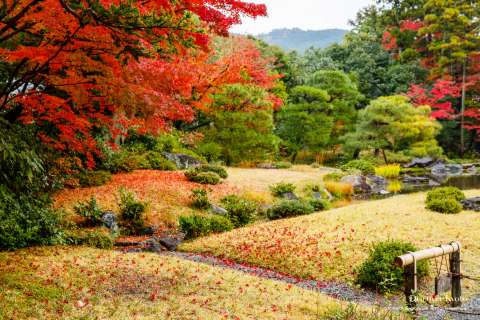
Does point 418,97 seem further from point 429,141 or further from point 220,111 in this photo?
point 220,111

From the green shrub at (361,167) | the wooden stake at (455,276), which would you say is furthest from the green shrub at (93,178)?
the green shrub at (361,167)

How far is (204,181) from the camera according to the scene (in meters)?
16.3

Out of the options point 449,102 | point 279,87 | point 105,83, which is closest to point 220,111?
point 279,87

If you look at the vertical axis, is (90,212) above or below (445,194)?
above

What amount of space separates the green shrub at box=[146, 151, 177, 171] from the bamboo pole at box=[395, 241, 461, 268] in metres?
13.3

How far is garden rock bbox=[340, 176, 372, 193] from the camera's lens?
18875 mm

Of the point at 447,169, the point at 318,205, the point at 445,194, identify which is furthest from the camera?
the point at 447,169

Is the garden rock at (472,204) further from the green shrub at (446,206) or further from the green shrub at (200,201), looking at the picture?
the green shrub at (200,201)

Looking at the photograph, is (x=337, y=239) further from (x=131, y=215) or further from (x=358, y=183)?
(x=358, y=183)

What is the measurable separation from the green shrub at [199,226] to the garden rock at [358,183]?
860 cm

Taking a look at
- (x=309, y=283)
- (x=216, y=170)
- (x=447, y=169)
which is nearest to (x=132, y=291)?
(x=309, y=283)

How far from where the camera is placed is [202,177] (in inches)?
643

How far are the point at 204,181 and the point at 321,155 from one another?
Result: 15155 mm

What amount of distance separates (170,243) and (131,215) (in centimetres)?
193
